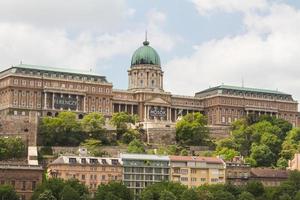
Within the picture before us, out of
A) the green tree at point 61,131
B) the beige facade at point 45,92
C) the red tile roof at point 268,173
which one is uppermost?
the beige facade at point 45,92

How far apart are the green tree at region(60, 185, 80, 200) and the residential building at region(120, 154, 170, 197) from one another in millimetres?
21109

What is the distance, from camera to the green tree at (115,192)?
402 feet

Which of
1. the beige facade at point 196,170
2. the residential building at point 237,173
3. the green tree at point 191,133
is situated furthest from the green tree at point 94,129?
the residential building at point 237,173

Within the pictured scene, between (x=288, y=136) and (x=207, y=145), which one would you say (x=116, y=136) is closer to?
(x=207, y=145)

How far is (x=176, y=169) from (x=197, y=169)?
13.2ft

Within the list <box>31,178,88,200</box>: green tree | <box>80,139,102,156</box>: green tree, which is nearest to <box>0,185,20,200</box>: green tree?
<box>31,178,88,200</box>: green tree

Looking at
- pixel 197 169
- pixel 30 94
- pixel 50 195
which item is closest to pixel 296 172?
pixel 197 169

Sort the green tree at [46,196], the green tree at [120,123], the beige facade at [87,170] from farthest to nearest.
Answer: the green tree at [120,123], the beige facade at [87,170], the green tree at [46,196]

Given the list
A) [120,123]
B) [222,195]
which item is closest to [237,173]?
[222,195]

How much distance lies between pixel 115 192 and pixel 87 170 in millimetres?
15611

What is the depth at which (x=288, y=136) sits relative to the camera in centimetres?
18075

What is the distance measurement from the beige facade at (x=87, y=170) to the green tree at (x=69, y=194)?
52.2 ft

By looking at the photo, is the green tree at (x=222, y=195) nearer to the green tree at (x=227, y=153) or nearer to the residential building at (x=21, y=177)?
the residential building at (x=21, y=177)

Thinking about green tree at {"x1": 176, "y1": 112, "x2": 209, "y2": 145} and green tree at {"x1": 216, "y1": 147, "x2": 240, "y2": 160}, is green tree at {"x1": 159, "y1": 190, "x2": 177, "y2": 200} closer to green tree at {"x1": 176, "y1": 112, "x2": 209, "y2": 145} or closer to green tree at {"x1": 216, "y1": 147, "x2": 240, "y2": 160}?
green tree at {"x1": 216, "y1": 147, "x2": 240, "y2": 160}
